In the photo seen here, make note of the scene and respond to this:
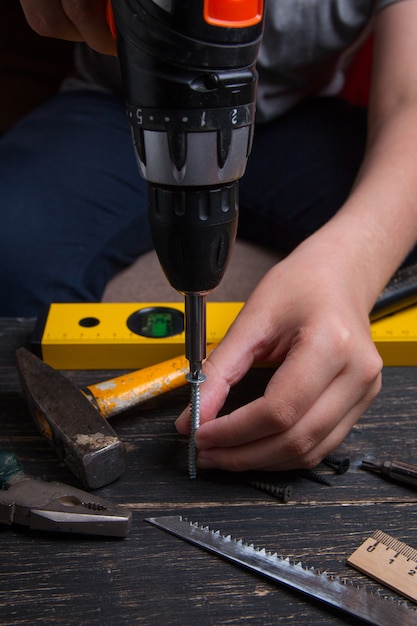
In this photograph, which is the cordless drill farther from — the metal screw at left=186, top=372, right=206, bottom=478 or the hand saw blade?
the hand saw blade

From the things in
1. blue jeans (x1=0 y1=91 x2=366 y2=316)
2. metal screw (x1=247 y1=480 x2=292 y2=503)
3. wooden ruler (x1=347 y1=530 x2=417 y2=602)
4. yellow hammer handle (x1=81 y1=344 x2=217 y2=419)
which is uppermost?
wooden ruler (x1=347 y1=530 x2=417 y2=602)

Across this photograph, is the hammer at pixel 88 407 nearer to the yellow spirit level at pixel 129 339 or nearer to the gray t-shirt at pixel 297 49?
the yellow spirit level at pixel 129 339

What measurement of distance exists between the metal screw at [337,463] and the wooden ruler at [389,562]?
9 cm

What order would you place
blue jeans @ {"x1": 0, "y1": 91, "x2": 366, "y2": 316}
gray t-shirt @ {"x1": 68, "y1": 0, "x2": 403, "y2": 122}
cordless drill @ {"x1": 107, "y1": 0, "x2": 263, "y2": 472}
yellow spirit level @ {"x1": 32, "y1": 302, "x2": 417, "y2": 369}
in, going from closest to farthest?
1. cordless drill @ {"x1": 107, "y1": 0, "x2": 263, "y2": 472}
2. yellow spirit level @ {"x1": 32, "y1": 302, "x2": 417, "y2": 369}
3. blue jeans @ {"x1": 0, "y1": 91, "x2": 366, "y2": 316}
4. gray t-shirt @ {"x1": 68, "y1": 0, "x2": 403, "y2": 122}

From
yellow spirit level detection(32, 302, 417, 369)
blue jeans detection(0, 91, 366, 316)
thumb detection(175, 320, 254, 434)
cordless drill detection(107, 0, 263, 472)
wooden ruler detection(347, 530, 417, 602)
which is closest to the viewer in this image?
cordless drill detection(107, 0, 263, 472)

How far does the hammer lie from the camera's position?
1.95 feet

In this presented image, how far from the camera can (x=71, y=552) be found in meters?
0.54

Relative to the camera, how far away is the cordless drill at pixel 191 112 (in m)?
0.40

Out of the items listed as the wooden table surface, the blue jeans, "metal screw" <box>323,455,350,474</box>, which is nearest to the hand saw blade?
the wooden table surface

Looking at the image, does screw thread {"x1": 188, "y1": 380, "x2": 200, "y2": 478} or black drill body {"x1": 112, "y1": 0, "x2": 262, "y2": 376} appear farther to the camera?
screw thread {"x1": 188, "y1": 380, "x2": 200, "y2": 478}

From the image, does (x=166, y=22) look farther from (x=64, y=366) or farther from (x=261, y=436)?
(x=64, y=366)

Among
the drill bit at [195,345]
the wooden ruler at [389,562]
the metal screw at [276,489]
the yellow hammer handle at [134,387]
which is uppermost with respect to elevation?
the drill bit at [195,345]

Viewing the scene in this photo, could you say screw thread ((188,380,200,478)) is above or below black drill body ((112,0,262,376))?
below

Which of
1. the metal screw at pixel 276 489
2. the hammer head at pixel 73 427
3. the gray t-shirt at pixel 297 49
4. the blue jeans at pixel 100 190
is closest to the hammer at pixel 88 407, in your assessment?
the hammer head at pixel 73 427
